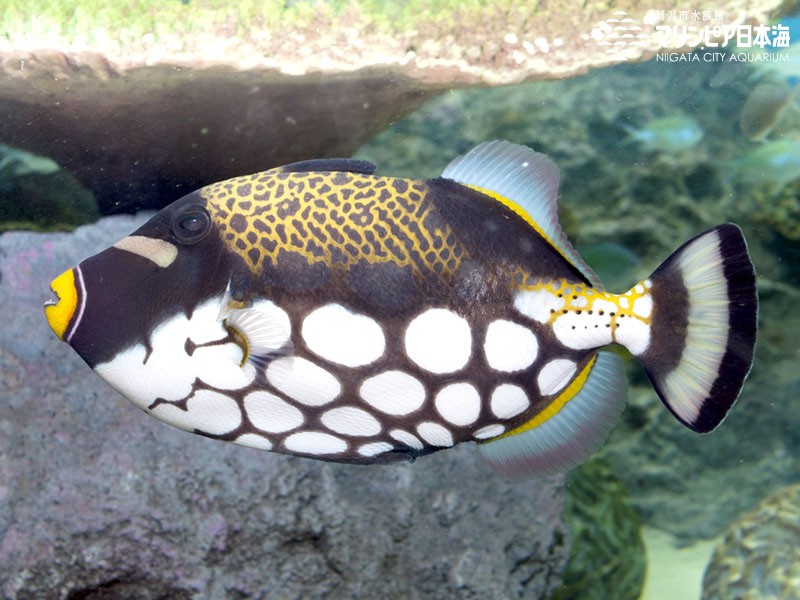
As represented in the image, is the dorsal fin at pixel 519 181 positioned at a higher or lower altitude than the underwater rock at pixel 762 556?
higher

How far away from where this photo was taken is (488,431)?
130cm

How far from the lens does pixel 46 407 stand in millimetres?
1984

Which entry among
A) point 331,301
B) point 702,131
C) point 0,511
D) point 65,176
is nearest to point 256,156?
point 65,176

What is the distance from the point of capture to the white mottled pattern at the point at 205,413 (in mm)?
1230

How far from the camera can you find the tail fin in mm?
1110

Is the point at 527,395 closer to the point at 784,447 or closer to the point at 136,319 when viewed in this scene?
the point at 136,319

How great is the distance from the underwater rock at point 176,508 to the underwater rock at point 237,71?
371mm

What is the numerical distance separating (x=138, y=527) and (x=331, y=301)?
1193mm

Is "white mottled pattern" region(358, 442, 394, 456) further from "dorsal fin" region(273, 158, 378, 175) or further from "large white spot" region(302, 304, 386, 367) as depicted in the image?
"dorsal fin" region(273, 158, 378, 175)

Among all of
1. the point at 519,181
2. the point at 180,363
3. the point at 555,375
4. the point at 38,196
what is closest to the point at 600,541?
the point at 555,375

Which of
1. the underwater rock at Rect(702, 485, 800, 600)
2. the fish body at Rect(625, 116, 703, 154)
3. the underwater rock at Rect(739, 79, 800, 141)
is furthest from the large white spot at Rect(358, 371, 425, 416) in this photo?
the underwater rock at Rect(739, 79, 800, 141)

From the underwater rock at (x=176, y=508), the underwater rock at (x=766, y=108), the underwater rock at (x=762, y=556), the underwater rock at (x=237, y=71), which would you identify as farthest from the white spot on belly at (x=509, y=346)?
the underwater rock at (x=766, y=108)

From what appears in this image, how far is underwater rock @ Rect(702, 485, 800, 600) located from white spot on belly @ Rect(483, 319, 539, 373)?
2.65 m

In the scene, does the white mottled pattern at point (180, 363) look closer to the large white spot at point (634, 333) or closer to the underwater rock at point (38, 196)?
the large white spot at point (634, 333)
